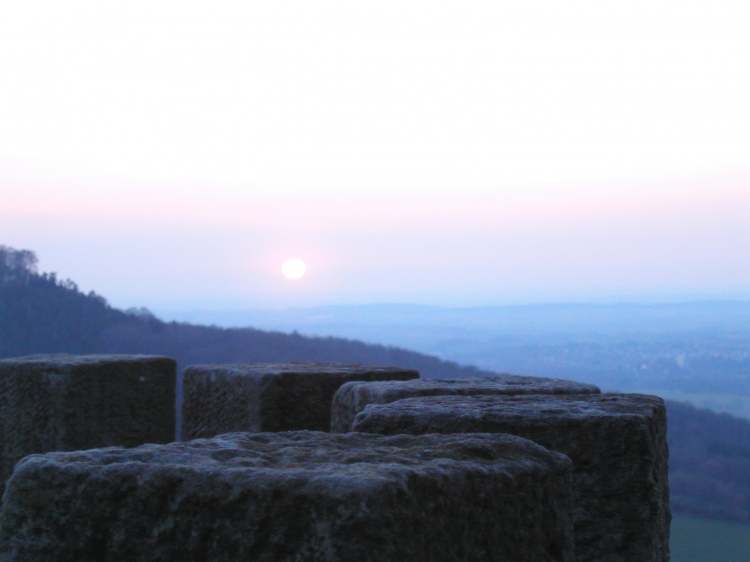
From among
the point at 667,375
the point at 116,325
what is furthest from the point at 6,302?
the point at 667,375

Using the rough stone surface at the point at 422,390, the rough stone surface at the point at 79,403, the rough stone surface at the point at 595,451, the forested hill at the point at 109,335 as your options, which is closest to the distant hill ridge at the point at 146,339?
the forested hill at the point at 109,335

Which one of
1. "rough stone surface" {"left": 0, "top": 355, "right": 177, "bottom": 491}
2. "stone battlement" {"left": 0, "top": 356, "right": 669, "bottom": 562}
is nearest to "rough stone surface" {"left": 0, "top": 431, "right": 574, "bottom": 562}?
"stone battlement" {"left": 0, "top": 356, "right": 669, "bottom": 562}

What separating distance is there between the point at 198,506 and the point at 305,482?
22cm

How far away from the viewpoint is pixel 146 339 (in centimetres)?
1742

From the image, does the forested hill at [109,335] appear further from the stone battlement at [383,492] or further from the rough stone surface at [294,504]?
the rough stone surface at [294,504]

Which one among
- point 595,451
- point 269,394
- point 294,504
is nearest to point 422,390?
point 595,451

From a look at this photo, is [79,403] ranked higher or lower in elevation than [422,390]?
lower

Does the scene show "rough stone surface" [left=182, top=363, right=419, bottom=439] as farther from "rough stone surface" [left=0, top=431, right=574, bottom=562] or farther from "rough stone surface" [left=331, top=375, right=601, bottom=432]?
"rough stone surface" [left=0, top=431, right=574, bottom=562]

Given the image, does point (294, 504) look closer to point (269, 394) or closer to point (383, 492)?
point (383, 492)

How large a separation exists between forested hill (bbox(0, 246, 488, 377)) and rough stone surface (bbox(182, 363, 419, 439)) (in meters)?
8.18

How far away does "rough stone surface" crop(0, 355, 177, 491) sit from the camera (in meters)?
5.91

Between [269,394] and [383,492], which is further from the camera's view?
[269,394]

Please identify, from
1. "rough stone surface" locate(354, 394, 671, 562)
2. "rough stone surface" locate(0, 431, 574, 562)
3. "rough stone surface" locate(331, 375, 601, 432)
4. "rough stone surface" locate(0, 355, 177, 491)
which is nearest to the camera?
"rough stone surface" locate(0, 431, 574, 562)

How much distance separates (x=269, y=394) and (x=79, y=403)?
1216mm
